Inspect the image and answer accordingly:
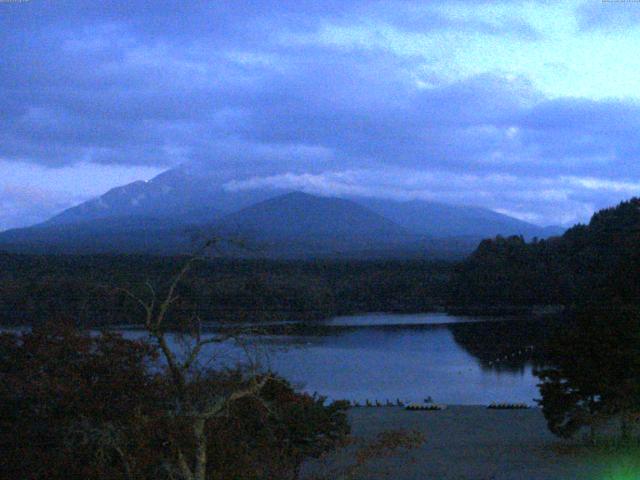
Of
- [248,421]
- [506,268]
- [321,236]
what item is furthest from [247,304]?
[321,236]

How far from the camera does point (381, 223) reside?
167250 mm

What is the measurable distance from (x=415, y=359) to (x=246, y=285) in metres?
15.6

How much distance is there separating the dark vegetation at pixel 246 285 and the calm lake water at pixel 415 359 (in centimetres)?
267

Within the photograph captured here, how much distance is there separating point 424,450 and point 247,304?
33.2 metres

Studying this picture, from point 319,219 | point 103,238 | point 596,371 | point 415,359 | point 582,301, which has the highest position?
point 319,219

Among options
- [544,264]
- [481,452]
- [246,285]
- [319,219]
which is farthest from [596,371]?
[319,219]

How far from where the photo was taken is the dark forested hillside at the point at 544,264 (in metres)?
55.9

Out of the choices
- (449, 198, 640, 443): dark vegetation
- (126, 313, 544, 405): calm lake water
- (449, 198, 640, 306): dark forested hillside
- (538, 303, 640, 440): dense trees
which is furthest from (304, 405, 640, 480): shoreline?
(449, 198, 640, 306): dark forested hillside

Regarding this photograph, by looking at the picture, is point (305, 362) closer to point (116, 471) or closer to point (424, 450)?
point (424, 450)

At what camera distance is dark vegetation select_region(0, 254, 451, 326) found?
29344mm

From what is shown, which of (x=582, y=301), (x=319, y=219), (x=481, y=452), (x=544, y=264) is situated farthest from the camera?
(x=319, y=219)

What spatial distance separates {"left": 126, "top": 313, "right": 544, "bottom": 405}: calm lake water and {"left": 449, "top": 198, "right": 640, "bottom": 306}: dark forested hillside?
24.2ft

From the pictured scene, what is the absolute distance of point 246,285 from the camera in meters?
47.7

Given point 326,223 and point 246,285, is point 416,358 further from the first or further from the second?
point 326,223
